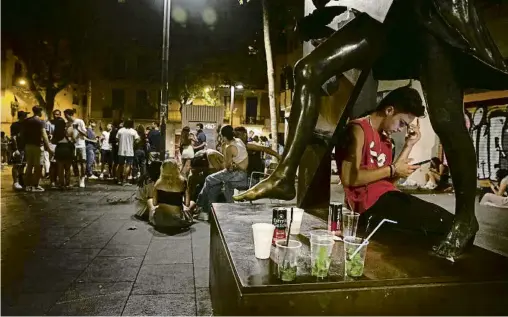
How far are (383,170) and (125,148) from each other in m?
12.1

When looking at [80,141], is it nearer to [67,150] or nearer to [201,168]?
[67,150]

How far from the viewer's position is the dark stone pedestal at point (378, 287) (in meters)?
2.04

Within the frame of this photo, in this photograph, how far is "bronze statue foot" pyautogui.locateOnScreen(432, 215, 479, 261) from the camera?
2.71 meters

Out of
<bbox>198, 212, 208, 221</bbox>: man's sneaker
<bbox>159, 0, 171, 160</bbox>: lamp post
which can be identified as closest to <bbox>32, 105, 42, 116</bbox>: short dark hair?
<bbox>159, 0, 171, 160</bbox>: lamp post

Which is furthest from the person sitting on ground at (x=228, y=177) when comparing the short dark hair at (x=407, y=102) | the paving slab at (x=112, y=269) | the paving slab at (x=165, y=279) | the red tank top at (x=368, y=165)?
the short dark hair at (x=407, y=102)

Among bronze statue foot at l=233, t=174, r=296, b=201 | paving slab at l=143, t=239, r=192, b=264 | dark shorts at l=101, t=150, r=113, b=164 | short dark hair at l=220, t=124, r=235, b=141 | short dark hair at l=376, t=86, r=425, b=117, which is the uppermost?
short dark hair at l=376, t=86, r=425, b=117

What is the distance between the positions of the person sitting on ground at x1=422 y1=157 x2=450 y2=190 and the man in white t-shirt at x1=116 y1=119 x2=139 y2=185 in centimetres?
971

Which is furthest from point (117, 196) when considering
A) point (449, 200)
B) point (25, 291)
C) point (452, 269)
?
→ point (452, 269)

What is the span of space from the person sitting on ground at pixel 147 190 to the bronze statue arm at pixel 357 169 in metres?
4.95

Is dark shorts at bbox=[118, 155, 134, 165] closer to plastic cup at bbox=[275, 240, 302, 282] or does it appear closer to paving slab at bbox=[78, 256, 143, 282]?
paving slab at bbox=[78, 256, 143, 282]

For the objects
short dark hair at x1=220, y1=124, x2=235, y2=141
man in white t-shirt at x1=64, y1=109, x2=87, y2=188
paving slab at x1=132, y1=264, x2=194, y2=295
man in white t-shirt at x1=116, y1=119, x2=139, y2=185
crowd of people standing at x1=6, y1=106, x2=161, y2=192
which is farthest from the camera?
man in white t-shirt at x1=116, y1=119, x2=139, y2=185

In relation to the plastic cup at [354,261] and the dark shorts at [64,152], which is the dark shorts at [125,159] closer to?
the dark shorts at [64,152]

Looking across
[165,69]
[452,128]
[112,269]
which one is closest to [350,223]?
[452,128]

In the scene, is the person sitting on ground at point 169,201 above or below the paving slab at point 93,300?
above
